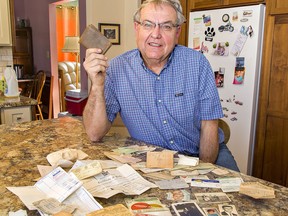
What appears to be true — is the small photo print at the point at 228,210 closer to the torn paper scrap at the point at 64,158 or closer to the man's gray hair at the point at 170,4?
the torn paper scrap at the point at 64,158

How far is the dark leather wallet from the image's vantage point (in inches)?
46.7

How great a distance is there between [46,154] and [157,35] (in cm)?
69

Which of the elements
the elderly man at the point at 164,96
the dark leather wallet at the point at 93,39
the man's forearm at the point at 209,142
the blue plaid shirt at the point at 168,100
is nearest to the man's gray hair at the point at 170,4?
the elderly man at the point at 164,96

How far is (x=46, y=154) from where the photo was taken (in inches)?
45.3

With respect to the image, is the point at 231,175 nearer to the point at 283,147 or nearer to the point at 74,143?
the point at 74,143

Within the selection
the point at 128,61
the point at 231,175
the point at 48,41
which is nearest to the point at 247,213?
the point at 231,175

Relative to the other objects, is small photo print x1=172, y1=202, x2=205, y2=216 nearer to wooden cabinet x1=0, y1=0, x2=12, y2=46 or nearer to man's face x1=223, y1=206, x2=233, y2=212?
man's face x1=223, y1=206, x2=233, y2=212

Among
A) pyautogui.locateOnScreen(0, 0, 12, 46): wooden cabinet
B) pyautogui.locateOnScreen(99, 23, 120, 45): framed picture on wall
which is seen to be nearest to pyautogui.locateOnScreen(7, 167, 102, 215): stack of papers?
pyautogui.locateOnScreen(0, 0, 12, 46): wooden cabinet

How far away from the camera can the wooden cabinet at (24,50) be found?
19.4 feet

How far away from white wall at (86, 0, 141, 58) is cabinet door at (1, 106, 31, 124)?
1.38 metres

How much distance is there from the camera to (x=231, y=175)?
989mm

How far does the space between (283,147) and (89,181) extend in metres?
2.00

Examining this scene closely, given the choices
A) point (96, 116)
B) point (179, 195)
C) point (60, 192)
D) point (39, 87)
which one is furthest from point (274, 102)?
point (39, 87)

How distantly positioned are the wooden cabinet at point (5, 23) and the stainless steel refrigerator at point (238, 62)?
186 cm
